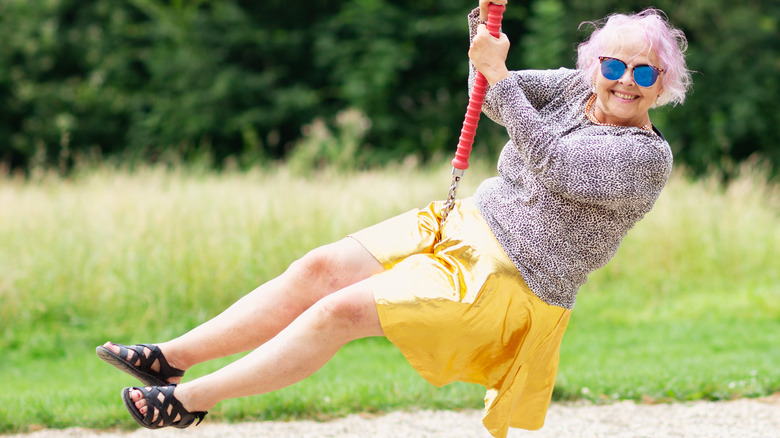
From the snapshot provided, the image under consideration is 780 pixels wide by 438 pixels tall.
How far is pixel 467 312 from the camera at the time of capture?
8.49 ft

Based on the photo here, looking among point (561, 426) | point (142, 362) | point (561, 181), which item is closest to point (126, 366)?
point (142, 362)

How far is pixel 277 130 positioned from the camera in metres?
16.4

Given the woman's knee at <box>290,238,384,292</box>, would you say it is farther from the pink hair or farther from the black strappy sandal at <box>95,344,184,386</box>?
the pink hair

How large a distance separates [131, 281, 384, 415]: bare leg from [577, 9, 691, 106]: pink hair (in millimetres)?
1134

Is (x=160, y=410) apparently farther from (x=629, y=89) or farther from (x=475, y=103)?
(x=629, y=89)

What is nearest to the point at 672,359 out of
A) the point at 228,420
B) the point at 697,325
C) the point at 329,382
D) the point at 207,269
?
the point at 697,325

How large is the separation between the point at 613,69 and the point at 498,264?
0.74 m

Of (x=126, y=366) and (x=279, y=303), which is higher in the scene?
(x=279, y=303)

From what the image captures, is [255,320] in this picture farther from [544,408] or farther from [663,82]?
[663,82]

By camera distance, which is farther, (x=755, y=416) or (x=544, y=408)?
(x=755, y=416)

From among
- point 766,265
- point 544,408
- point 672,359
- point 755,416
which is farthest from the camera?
point 766,265

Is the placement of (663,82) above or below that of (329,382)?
above

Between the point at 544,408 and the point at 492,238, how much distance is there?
70 cm

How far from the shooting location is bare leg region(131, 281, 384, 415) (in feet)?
8.41
